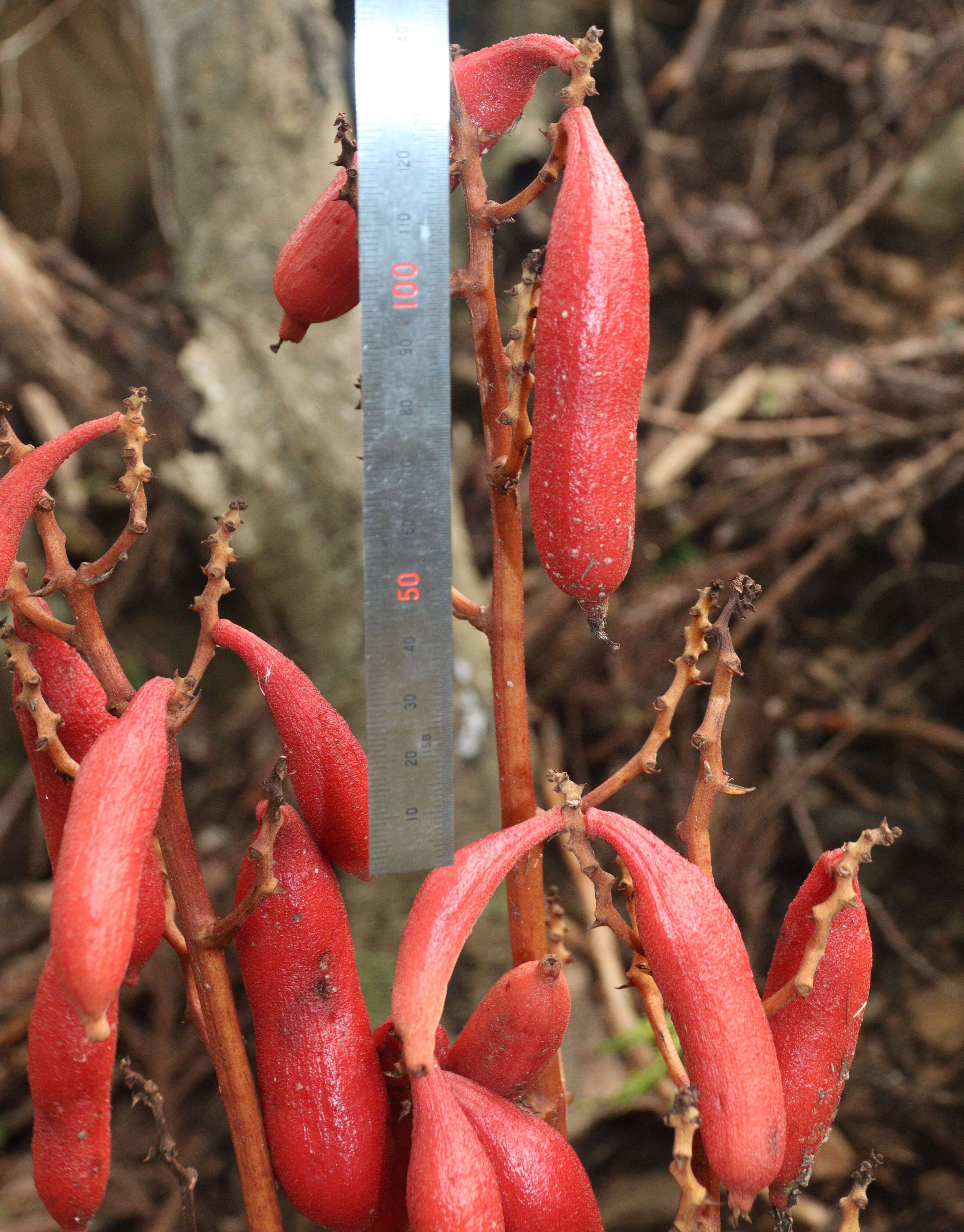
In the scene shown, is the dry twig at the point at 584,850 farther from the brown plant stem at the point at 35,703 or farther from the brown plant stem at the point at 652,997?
the brown plant stem at the point at 35,703

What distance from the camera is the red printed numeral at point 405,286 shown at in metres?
0.62

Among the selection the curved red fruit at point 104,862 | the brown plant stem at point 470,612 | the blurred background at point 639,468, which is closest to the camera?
the curved red fruit at point 104,862

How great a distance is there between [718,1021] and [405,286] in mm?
451

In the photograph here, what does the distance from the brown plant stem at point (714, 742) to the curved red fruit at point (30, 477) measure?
1.28 ft

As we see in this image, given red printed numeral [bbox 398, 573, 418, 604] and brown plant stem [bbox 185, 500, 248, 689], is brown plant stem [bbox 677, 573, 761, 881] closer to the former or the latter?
red printed numeral [bbox 398, 573, 418, 604]

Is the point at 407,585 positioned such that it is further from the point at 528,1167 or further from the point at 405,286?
the point at 528,1167

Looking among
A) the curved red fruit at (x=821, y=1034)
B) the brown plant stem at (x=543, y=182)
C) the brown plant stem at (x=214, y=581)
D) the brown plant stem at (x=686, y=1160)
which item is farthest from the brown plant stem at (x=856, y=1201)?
the brown plant stem at (x=543, y=182)

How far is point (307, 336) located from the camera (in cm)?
178

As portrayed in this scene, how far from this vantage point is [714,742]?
67 cm

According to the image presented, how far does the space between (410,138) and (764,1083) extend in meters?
0.57

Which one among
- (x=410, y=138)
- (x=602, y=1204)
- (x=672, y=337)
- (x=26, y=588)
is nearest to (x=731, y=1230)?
(x=602, y=1204)

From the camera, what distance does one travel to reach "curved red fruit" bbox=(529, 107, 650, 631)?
0.60m

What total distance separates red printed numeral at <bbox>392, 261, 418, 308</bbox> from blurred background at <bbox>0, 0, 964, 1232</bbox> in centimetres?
98

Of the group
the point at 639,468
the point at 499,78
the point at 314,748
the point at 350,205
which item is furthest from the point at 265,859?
the point at 639,468
